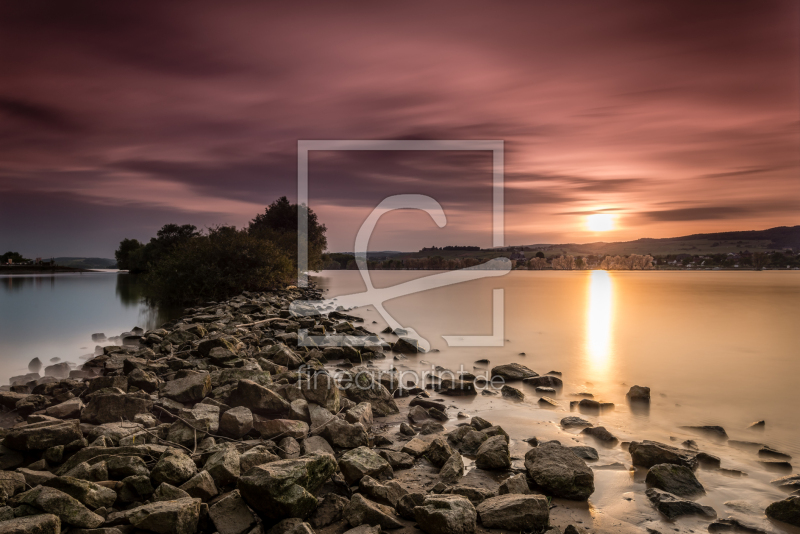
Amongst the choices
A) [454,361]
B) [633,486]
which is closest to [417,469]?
[633,486]

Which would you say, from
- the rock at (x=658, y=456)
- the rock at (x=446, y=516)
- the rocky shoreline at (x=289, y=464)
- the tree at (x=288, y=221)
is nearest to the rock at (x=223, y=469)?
the rocky shoreline at (x=289, y=464)

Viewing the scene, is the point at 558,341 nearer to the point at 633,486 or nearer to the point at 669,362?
the point at 669,362

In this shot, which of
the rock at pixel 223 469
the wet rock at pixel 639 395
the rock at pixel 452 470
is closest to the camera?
the rock at pixel 223 469

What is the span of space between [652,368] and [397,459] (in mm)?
10213

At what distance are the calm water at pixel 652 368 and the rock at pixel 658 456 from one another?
214 millimetres

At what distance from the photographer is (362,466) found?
4.20 m

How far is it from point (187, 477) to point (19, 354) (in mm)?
11415

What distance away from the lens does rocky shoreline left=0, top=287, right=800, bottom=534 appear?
3.39m

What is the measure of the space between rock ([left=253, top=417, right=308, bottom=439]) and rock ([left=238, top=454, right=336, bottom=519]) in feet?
4.12

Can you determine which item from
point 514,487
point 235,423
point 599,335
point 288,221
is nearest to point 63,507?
point 235,423

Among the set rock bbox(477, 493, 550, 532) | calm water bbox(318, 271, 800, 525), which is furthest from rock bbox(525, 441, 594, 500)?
rock bbox(477, 493, 550, 532)

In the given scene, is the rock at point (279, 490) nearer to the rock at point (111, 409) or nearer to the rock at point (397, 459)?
the rock at point (397, 459)

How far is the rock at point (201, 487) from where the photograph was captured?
11.9 feet

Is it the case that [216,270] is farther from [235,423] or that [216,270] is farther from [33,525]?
[33,525]
